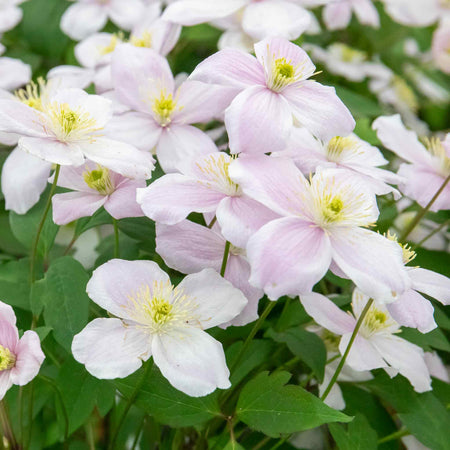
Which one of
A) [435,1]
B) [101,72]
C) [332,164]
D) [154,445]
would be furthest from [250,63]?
[435,1]

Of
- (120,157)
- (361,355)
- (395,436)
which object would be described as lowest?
(395,436)

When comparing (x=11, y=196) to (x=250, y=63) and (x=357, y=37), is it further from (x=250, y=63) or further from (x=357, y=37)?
(x=357, y=37)

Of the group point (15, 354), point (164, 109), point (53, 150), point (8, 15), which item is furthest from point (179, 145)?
point (8, 15)

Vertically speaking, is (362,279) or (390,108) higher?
(362,279)

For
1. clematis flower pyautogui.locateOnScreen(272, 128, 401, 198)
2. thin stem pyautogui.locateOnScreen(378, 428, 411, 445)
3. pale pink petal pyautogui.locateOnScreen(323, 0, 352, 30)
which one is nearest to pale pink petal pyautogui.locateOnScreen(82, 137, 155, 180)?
clematis flower pyautogui.locateOnScreen(272, 128, 401, 198)

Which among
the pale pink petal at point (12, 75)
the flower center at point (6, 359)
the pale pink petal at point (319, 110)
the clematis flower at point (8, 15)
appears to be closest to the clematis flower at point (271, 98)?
the pale pink petal at point (319, 110)

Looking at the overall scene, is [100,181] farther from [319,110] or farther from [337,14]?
[337,14]

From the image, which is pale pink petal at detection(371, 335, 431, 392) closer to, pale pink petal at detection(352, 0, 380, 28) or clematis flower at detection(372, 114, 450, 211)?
clematis flower at detection(372, 114, 450, 211)
